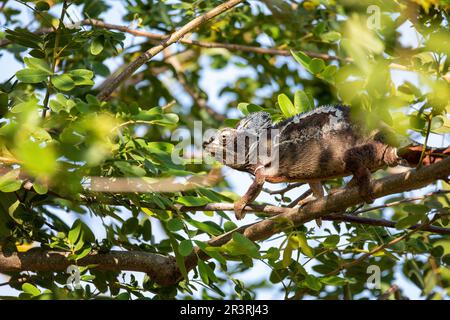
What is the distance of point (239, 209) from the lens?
14.3 feet

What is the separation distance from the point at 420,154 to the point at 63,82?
2023 mm

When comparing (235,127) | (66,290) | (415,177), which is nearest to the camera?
(415,177)

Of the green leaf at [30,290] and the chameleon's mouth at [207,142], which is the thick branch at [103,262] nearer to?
the green leaf at [30,290]

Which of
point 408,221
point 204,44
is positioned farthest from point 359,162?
point 204,44

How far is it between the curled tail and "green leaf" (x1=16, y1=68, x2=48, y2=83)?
203 centimetres

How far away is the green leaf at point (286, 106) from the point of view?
4.49 meters

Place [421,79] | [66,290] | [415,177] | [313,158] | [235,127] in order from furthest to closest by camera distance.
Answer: [235,127]
[313,158]
[66,290]
[415,177]
[421,79]

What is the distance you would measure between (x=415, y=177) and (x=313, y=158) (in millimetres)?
1279

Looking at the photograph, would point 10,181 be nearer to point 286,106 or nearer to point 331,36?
point 286,106

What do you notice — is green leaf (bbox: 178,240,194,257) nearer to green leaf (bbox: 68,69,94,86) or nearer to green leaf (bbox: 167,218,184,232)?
green leaf (bbox: 167,218,184,232)

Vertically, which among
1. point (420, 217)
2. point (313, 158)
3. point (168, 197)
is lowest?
point (420, 217)

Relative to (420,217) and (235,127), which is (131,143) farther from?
(420,217)
